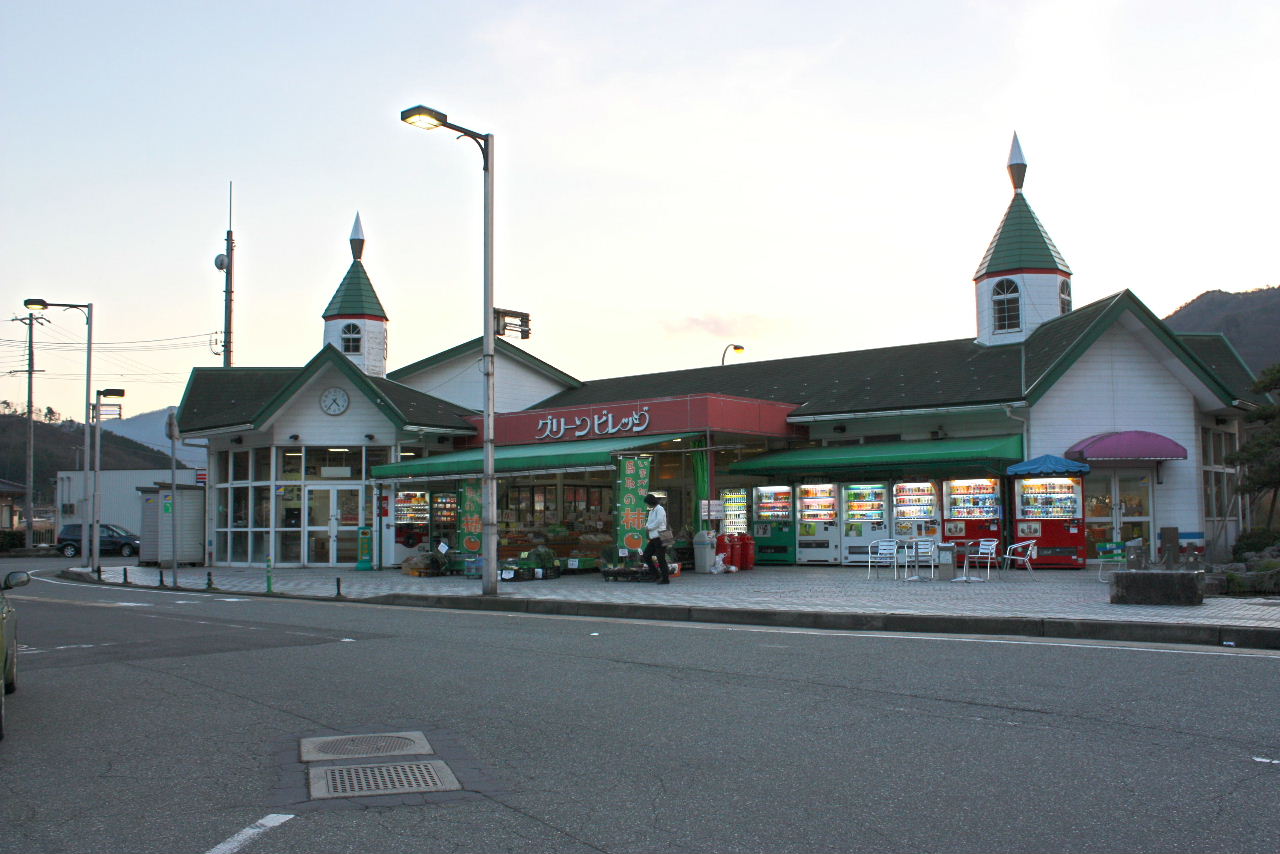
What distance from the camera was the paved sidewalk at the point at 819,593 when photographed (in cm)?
1316

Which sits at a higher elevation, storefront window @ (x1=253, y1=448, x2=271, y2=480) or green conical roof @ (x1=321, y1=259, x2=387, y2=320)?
green conical roof @ (x1=321, y1=259, x2=387, y2=320)

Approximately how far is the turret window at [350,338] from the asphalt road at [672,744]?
23.4 meters

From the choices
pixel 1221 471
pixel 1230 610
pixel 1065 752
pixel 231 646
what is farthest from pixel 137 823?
pixel 1221 471

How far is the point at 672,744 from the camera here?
682 centimetres

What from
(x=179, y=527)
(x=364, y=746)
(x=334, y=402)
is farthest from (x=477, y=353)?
(x=364, y=746)

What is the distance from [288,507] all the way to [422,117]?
15943 millimetres

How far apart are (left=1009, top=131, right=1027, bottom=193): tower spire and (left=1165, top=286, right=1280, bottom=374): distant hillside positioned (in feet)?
204

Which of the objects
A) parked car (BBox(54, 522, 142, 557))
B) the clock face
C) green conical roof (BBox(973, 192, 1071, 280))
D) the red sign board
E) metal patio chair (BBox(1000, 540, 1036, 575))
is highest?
green conical roof (BBox(973, 192, 1071, 280))

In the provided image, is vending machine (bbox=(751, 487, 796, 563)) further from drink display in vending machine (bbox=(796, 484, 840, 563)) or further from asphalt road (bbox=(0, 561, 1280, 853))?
asphalt road (bbox=(0, 561, 1280, 853))

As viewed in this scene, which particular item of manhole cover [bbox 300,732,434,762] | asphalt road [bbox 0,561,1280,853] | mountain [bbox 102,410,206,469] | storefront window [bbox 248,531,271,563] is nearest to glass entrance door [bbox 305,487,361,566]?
storefront window [bbox 248,531,271,563]

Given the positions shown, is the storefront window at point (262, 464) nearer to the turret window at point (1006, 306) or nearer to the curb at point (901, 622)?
the curb at point (901, 622)

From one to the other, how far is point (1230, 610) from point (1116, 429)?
38.7 feet

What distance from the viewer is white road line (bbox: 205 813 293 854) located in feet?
15.8

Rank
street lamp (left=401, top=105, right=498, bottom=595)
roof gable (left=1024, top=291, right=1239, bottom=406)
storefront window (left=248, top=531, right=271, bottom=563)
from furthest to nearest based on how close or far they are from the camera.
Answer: storefront window (left=248, top=531, right=271, bottom=563) → roof gable (left=1024, top=291, right=1239, bottom=406) → street lamp (left=401, top=105, right=498, bottom=595)
